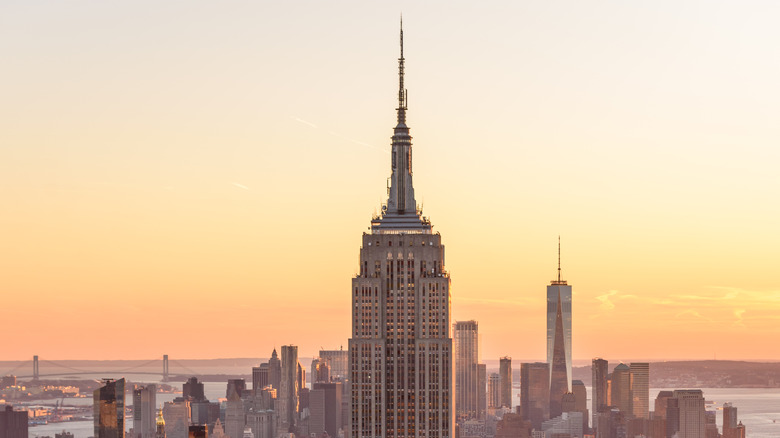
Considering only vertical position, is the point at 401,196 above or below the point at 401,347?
above

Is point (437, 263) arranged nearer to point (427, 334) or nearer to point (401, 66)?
point (427, 334)

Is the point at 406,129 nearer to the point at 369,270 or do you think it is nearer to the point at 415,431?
the point at 369,270

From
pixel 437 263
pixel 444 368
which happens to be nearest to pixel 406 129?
pixel 437 263

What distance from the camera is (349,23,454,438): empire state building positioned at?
10481cm

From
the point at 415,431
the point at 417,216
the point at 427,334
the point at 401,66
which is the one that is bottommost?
the point at 415,431

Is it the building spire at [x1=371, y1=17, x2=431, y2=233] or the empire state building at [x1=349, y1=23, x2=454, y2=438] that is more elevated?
the building spire at [x1=371, y1=17, x2=431, y2=233]

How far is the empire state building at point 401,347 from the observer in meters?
105

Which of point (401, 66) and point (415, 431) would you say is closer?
point (415, 431)

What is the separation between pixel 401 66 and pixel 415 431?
26.9 meters

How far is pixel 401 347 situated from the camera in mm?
105062

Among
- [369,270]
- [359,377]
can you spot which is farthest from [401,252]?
[359,377]

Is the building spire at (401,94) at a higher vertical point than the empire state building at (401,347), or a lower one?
higher

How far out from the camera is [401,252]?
105750mm

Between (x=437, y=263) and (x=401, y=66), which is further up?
(x=401, y=66)
